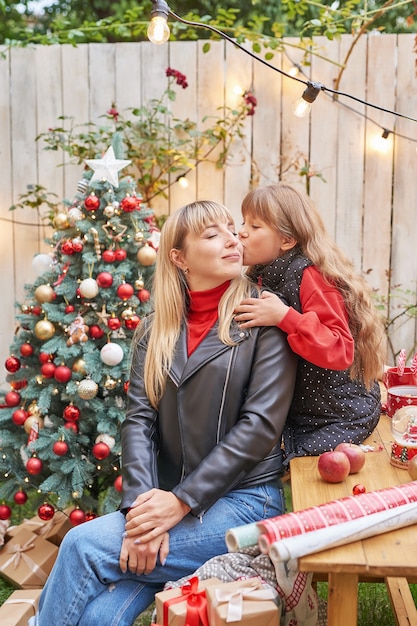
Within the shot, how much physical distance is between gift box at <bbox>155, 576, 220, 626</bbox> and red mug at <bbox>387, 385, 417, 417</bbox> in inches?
33.0

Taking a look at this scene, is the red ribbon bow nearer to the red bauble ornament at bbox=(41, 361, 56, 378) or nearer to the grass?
the grass

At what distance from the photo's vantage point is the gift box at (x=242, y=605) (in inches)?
65.1

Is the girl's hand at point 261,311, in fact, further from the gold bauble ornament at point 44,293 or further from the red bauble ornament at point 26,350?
the red bauble ornament at point 26,350

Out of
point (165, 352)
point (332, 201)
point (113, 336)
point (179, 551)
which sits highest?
point (332, 201)

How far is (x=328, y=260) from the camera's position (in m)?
2.25

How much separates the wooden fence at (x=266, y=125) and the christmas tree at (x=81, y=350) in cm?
99

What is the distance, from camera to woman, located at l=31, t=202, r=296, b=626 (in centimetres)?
197

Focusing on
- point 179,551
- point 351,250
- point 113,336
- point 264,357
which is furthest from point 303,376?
point 351,250

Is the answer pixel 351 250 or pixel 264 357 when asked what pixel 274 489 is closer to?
pixel 264 357

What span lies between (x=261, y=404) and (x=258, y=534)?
552 mm

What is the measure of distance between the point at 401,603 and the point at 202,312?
49.1 inches

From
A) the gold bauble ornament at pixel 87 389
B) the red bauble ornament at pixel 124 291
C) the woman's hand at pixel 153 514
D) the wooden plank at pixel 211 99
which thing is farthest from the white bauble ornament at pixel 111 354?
the wooden plank at pixel 211 99

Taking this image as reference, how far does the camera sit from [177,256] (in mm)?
2363

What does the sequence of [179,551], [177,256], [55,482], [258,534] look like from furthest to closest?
[55,482] < [177,256] < [179,551] < [258,534]
